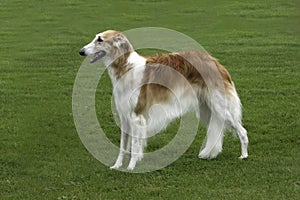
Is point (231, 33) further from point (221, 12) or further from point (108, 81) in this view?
point (108, 81)

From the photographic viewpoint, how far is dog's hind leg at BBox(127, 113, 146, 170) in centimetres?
967

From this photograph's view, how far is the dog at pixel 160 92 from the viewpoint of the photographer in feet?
31.6

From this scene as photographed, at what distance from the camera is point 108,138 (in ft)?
37.2

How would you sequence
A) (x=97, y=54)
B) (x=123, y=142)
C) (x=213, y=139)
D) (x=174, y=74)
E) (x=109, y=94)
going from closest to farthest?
(x=97, y=54) → (x=174, y=74) → (x=123, y=142) → (x=213, y=139) → (x=109, y=94)

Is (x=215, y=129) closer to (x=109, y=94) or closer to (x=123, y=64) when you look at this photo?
(x=123, y=64)

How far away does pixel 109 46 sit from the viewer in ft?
31.3

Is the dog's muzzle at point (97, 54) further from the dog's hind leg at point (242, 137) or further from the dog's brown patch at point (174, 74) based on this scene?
the dog's hind leg at point (242, 137)

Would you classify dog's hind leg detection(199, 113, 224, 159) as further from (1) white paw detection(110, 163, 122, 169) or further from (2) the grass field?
(1) white paw detection(110, 163, 122, 169)

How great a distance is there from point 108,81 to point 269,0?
11514 mm

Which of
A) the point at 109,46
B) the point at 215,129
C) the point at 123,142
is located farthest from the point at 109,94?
the point at 109,46

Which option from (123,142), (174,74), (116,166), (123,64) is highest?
(123,64)

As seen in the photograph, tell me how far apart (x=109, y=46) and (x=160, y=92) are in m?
1.10

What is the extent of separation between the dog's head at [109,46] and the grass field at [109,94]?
180 centimetres

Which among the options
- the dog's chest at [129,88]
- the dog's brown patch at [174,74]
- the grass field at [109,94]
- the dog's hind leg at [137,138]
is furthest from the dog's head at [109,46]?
the grass field at [109,94]
